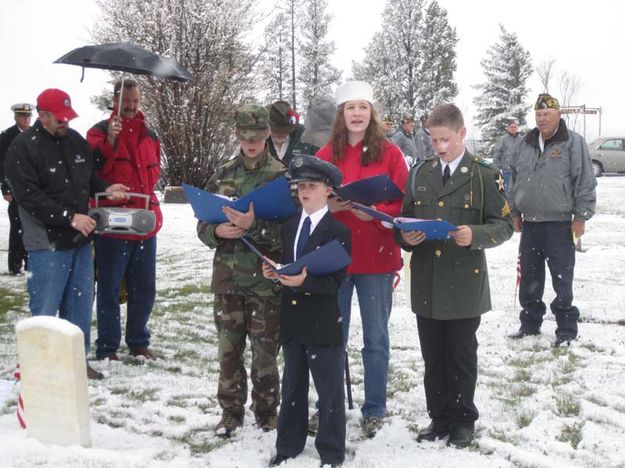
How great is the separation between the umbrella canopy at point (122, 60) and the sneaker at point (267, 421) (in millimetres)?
3028

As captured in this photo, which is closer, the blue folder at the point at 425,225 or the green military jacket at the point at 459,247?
the blue folder at the point at 425,225

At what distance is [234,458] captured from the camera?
12.5 ft

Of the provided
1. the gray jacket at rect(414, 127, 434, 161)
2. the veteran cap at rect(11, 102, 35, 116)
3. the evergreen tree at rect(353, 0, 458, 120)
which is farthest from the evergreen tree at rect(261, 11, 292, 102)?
the veteran cap at rect(11, 102, 35, 116)

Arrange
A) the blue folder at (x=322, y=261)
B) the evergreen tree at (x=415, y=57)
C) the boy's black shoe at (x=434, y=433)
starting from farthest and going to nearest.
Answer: the evergreen tree at (x=415, y=57) < the boy's black shoe at (x=434, y=433) < the blue folder at (x=322, y=261)

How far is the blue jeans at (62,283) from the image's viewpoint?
16.4 ft

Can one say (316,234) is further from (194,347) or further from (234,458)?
(194,347)

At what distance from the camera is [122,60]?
18.2 ft

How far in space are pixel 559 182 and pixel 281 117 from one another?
8.66 feet

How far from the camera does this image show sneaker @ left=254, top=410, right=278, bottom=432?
421 centimetres

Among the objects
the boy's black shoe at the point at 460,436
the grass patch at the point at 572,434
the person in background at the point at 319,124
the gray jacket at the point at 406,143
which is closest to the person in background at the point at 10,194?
the person in background at the point at 319,124

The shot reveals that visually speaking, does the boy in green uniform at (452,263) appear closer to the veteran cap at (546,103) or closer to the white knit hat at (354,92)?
the white knit hat at (354,92)

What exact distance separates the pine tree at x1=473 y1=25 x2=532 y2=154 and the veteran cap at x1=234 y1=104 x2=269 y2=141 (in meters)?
40.3

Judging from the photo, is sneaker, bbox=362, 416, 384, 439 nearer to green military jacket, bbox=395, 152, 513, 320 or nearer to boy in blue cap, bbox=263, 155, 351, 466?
boy in blue cap, bbox=263, 155, 351, 466

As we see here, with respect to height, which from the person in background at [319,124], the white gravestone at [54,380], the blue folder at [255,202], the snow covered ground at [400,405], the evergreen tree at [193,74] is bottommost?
the snow covered ground at [400,405]
